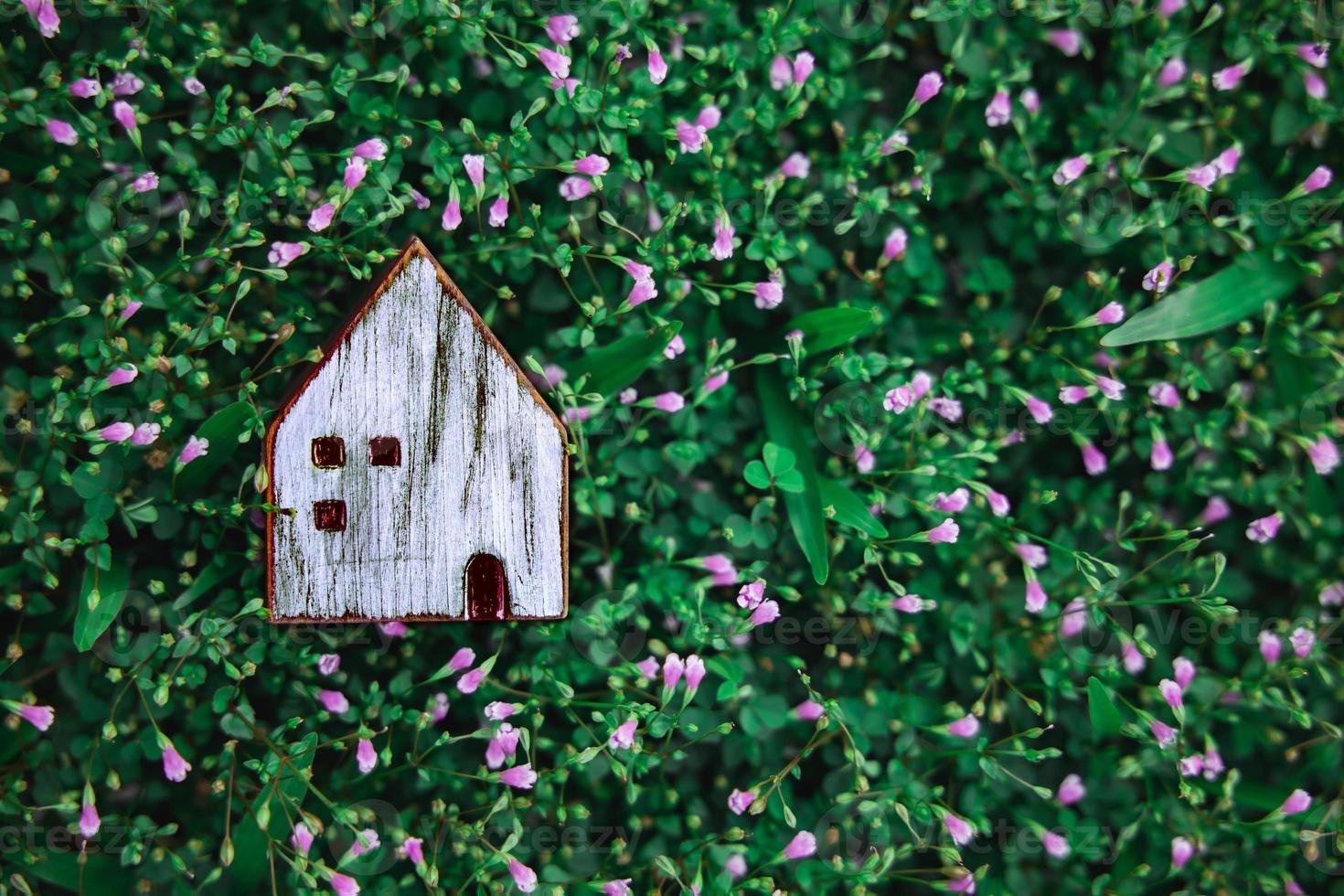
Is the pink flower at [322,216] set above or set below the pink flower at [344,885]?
above

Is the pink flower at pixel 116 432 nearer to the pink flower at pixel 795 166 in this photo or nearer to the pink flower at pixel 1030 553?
the pink flower at pixel 795 166

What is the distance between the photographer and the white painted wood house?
6.32 ft

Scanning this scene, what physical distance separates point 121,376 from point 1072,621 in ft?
8.38

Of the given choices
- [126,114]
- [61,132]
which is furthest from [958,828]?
[61,132]

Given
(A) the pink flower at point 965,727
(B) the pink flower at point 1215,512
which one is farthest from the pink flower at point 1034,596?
(B) the pink flower at point 1215,512

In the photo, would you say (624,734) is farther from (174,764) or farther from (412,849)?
(174,764)

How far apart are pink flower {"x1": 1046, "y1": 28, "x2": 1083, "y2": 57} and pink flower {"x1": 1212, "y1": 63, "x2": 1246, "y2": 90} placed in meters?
0.38

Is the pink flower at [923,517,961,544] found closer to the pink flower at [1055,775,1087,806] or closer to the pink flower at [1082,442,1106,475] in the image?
the pink flower at [1082,442,1106,475]

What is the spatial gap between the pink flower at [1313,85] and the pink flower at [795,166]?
58.7 inches

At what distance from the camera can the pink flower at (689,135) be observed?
7.55ft

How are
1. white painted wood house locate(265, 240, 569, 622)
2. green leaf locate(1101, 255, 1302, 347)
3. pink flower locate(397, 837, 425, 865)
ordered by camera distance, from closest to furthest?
white painted wood house locate(265, 240, 569, 622) < pink flower locate(397, 837, 425, 865) < green leaf locate(1101, 255, 1302, 347)

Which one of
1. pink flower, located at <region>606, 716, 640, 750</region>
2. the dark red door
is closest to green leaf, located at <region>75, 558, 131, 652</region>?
the dark red door

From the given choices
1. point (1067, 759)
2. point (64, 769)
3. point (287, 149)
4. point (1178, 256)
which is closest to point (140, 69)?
point (287, 149)

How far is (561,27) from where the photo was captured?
2.27 metres
